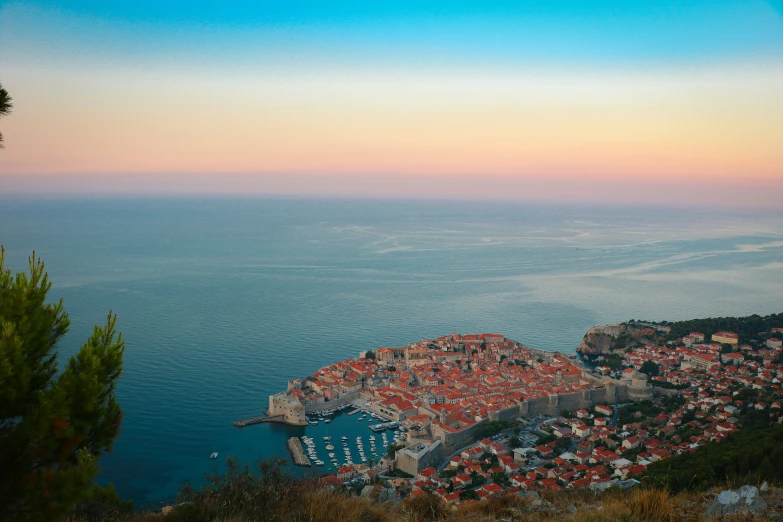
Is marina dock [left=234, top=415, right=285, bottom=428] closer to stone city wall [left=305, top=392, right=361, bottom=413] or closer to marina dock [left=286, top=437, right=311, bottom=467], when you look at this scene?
stone city wall [left=305, top=392, right=361, bottom=413]

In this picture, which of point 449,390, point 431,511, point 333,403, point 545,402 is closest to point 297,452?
point 333,403

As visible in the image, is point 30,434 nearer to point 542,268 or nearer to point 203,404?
point 203,404

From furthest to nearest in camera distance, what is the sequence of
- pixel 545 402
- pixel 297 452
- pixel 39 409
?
pixel 545 402, pixel 297 452, pixel 39 409

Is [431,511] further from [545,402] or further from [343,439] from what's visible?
[545,402]

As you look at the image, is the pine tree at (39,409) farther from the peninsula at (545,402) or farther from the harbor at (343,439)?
the harbor at (343,439)

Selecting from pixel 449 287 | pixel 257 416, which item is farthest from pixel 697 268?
pixel 257 416

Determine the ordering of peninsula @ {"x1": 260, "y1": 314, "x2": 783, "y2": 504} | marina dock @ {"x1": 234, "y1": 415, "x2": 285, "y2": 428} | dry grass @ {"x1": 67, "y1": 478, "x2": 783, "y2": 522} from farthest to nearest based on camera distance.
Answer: marina dock @ {"x1": 234, "y1": 415, "x2": 285, "y2": 428} < peninsula @ {"x1": 260, "y1": 314, "x2": 783, "y2": 504} < dry grass @ {"x1": 67, "y1": 478, "x2": 783, "y2": 522}

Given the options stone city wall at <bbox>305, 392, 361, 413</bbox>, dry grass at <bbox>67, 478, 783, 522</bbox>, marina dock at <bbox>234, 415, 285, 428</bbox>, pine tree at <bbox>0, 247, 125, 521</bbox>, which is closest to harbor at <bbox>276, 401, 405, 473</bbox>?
stone city wall at <bbox>305, 392, 361, 413</bbox>
